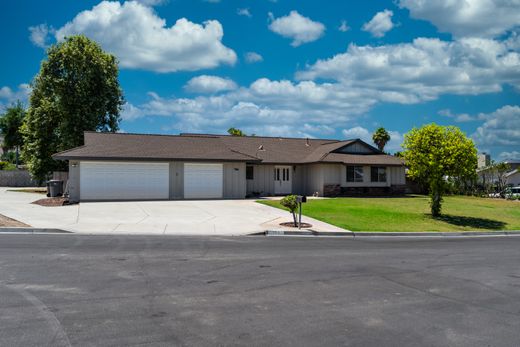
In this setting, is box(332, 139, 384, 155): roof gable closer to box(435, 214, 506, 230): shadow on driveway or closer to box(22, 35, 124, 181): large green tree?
box(435, 214, 506, 230): shadow on driveway

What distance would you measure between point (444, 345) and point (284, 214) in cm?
1674

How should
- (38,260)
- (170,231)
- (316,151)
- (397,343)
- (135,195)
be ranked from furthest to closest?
(316,151) < (135,195) < (170,231) < (38,260) < (397,343)

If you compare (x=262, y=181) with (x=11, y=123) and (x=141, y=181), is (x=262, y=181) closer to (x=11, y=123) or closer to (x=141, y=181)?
(x=141, y=181)

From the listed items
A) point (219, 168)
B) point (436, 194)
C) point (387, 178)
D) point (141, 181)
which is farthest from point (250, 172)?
point (436, 194)

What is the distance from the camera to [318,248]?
43.4ft

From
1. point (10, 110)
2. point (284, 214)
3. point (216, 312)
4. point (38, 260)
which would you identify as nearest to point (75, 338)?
point (216, 312)

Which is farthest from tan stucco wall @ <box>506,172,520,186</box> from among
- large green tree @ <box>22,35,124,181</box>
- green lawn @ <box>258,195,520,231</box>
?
large green tree @ <box>22,35,124,181</box>

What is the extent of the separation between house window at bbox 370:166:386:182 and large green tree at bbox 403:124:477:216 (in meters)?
11.7

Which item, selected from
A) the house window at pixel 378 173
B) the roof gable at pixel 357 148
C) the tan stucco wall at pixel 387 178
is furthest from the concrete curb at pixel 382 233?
the roof gable at pixel 357 148

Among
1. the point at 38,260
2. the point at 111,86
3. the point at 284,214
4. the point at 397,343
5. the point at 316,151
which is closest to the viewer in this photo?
the point at 397,343

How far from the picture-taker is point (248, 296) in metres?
7.42

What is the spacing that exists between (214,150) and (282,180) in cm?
664

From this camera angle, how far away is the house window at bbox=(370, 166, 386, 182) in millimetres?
35156

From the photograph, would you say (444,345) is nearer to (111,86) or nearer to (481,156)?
(111,86)
